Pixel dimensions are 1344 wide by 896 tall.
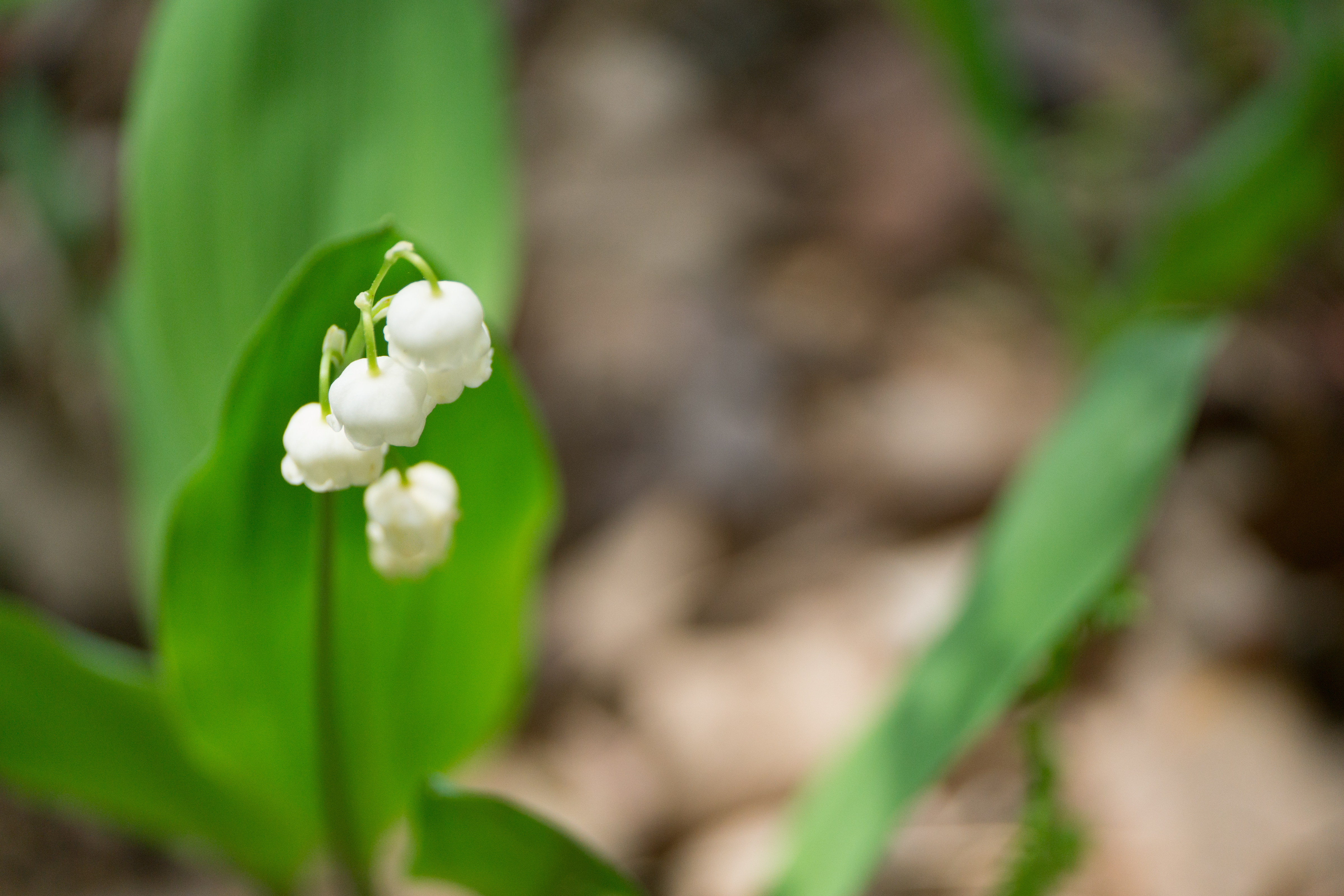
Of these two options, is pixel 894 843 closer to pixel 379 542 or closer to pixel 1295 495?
pixel 1295 495

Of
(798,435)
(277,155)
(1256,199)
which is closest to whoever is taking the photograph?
(277,155)

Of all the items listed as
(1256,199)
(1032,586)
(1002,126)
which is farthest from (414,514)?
(1256,199)

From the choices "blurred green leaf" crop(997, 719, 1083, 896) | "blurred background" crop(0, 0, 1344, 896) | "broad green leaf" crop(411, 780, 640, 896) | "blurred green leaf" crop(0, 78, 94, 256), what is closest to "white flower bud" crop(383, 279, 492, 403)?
"broad green leaf" crop(411, 780, 640, 896)

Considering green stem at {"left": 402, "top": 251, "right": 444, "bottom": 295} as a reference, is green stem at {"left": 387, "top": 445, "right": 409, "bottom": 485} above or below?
above

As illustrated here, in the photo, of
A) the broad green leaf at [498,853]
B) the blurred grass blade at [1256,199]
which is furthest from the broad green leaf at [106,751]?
the blurred grass blade at [1256,199]

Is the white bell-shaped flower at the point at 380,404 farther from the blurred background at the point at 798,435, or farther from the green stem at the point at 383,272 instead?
the blurred background at the point at 798,435

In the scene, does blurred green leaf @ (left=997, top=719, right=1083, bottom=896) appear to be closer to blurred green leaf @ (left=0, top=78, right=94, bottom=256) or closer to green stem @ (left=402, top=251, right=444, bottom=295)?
green stem @ (left=402, top=251, right=444, bottom=295)

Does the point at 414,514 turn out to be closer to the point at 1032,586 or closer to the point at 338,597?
the point at 338,597
